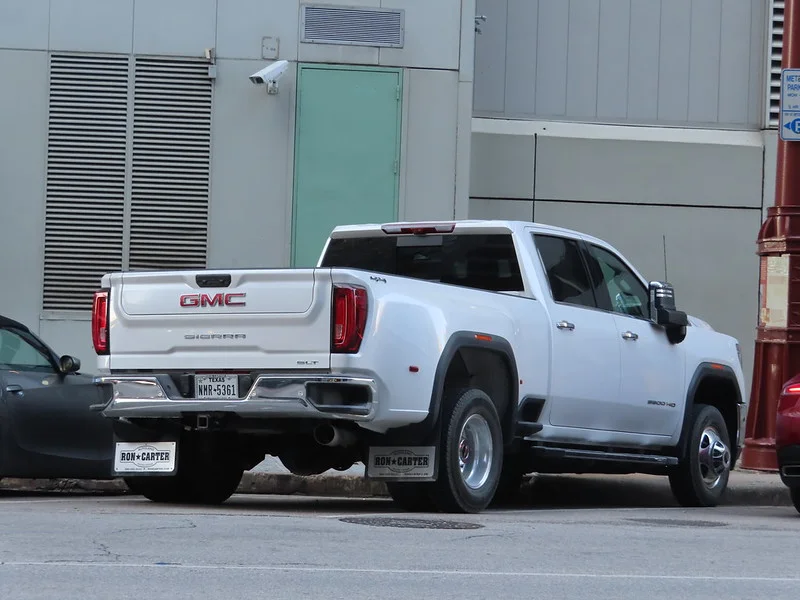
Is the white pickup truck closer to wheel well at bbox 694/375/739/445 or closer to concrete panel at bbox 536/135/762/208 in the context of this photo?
wheel well at bbox 694/375/739/445

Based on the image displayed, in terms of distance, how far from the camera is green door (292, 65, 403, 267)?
17453 millimetres

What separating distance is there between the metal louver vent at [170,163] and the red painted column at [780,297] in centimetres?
701

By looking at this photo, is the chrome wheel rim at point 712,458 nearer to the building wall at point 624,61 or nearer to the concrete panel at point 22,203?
the building wall at point 624,61

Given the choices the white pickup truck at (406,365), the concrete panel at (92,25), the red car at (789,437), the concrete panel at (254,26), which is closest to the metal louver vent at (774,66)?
the concrete panel at (254,26)

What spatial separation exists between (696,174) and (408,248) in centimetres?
915

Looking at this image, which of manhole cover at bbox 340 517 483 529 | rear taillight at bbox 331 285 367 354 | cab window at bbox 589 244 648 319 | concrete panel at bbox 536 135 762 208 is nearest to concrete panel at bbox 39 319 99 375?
concrete panel at bbox 536 135 762 208

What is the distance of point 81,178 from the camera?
17.4 m

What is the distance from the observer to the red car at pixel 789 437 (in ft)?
32.5

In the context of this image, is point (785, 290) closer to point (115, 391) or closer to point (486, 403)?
point (486, 403)

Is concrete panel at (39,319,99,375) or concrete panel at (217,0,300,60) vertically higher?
concrete panel at (217,0,300,60)

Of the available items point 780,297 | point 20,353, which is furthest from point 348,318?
point 780,297

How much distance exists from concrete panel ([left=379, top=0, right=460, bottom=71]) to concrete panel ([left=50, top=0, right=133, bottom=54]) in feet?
9.94

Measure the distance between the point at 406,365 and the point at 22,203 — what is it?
396 inches

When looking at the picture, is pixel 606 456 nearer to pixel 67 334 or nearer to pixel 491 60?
pixel 67 334
